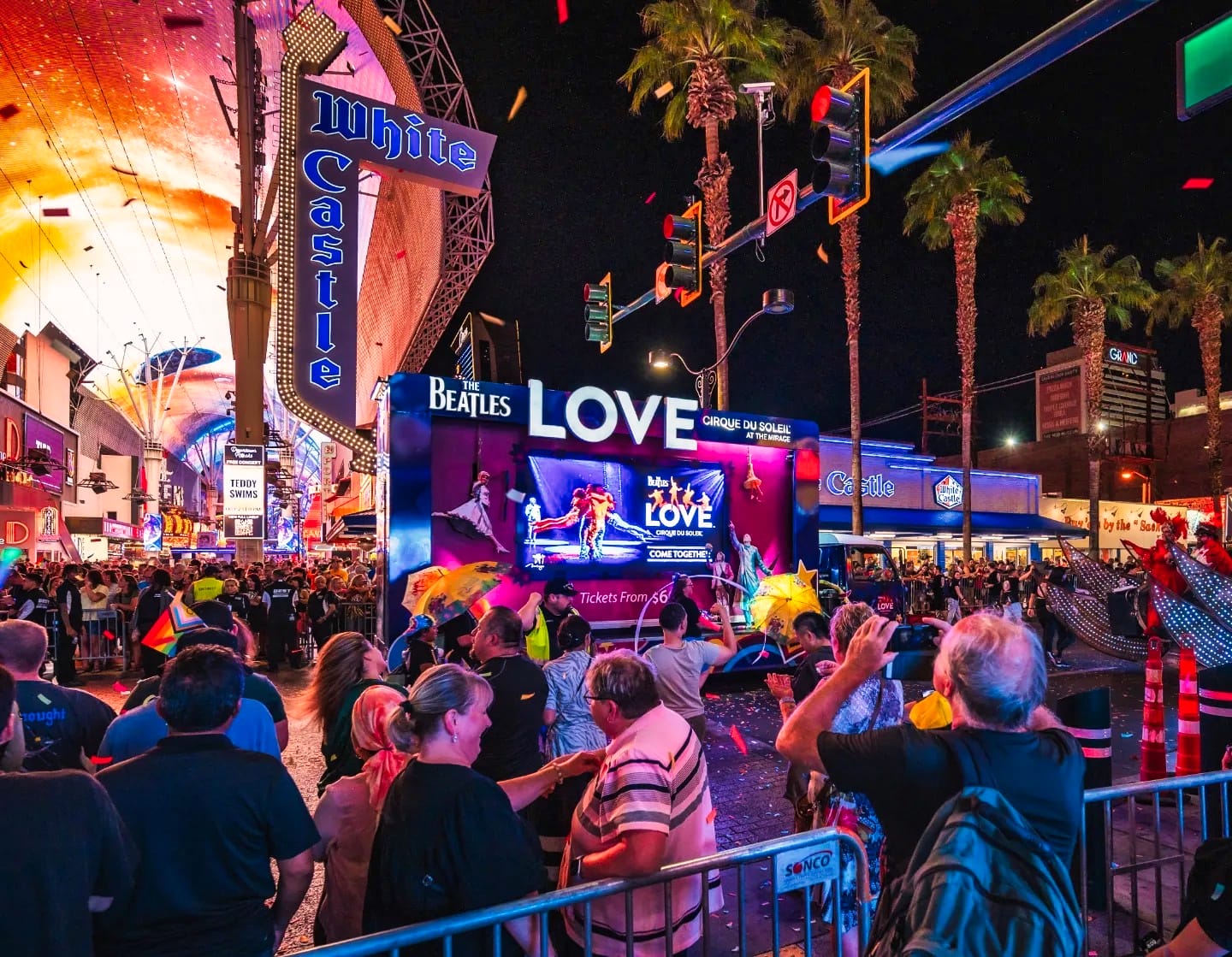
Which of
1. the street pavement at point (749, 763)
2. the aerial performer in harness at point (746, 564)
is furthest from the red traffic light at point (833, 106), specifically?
the aerial performer in harness at point (746, 564)

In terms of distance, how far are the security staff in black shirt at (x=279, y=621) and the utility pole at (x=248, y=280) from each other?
773 centimetres

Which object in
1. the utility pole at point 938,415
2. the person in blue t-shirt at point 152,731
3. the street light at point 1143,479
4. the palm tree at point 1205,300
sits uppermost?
the palm tree at point 1205,300

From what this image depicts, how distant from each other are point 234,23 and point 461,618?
2199 centimetres

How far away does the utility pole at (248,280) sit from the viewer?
813 inches

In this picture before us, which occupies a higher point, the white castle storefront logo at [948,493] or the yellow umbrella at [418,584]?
the white castle storefront logo at [948,493]

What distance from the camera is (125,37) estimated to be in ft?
77.9

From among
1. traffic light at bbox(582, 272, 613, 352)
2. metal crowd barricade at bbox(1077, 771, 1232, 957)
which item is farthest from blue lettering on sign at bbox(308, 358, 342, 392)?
metal crowd barricade at bbox(1077, 771, 1232, 957)

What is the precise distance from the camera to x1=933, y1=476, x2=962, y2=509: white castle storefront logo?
1443 inches

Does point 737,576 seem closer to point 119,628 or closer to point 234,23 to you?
point 119,628

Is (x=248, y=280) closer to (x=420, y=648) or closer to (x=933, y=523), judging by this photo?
(x=420, y=648)

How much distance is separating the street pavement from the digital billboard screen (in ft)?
7.67

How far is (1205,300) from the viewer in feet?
124

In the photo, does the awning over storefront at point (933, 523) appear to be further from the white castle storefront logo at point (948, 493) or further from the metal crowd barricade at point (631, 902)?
the metal crowd barricade at point (631, 902)

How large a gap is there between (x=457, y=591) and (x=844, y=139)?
5708 mm
